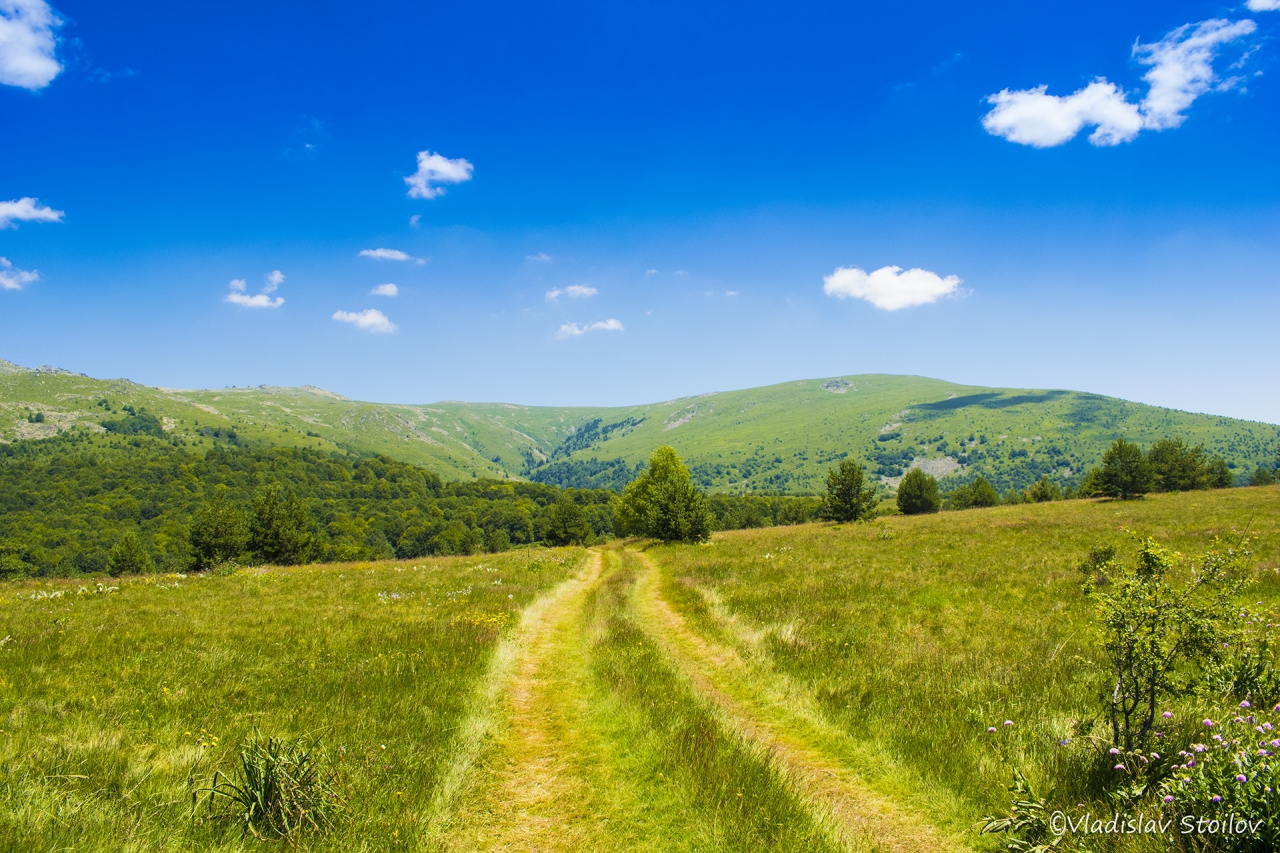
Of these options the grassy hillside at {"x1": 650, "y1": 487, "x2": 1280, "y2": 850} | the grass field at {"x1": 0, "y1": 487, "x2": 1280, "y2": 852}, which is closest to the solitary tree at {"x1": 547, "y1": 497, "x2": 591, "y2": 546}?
the grassy hillside at {"x1": 650, "y1": 487, "x2": 1280, "y2": 850}

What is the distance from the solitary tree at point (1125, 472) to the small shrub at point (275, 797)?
3121 inches

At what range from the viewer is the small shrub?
5.12m

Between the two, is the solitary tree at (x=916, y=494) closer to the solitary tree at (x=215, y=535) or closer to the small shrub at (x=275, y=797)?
the solitary tree at (x=215, y=535)

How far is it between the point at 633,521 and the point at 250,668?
4970 cm

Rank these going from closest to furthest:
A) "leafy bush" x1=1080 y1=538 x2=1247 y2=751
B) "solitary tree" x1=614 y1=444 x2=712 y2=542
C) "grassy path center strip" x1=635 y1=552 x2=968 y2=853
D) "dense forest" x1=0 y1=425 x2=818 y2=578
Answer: "leafy bush" x1=1080 y1=538 x2=1247 y2=751 < "grassy path center strip" x1=635 y1=552 x2=968 y2=853 < "solitary tree" x1=614 y1=444 x2=712 y2=542 < "dense forest" x1=0 y1=425 x2=818 y2=578

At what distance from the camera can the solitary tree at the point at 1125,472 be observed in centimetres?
6131

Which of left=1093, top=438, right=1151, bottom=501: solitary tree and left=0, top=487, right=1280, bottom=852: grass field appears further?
left=1093, top=438, right=1151, bottom=501: solitary tree

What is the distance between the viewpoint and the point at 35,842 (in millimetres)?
4207

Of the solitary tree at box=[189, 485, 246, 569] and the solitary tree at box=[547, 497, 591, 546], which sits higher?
the solitary tree at box=[189, 485, 246, 569]

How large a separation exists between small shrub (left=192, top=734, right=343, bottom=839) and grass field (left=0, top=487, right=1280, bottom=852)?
0.19m

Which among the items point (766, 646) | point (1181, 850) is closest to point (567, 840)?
point (1181, 850)

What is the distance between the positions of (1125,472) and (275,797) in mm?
85024

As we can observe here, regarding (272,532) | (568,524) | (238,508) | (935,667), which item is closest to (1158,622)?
(935,667)

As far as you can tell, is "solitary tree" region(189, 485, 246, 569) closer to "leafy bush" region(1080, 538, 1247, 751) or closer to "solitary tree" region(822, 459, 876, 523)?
"leafy bush" region(1080, 538, 1247, 751)
